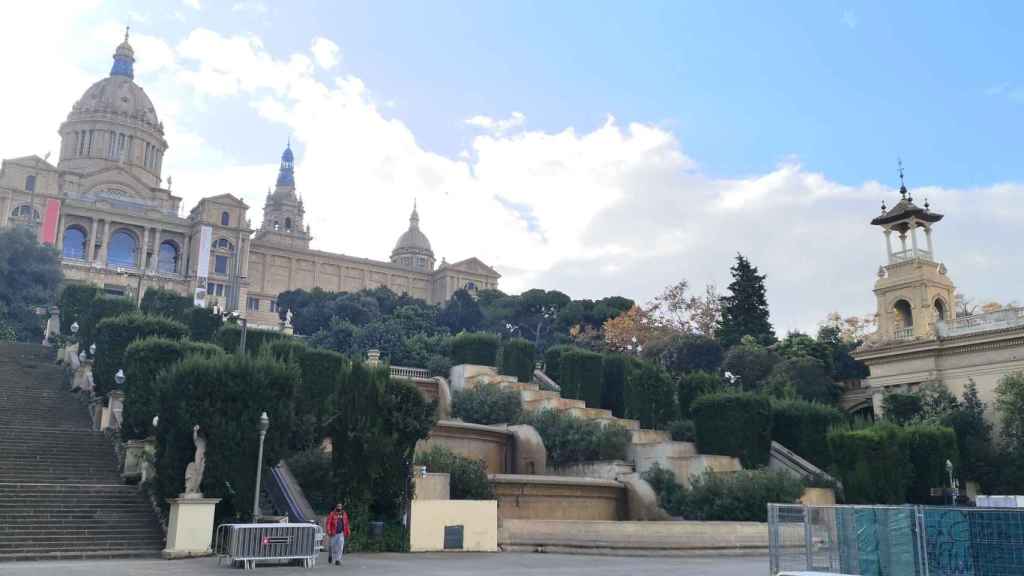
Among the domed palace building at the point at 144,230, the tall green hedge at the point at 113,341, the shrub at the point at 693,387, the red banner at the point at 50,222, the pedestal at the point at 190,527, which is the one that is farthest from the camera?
the domed palace building at the point at 144,230

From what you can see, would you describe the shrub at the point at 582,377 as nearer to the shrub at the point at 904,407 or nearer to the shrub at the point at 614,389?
the shrub at the point at 614,389

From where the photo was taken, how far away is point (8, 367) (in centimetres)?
3919

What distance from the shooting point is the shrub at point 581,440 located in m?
36.1

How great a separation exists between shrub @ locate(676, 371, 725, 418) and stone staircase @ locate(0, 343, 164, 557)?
25.0m

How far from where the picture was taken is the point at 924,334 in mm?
46469

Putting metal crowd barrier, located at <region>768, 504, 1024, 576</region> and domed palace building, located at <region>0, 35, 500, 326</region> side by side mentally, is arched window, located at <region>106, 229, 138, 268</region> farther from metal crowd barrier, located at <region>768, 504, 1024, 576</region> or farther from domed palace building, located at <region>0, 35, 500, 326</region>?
metal crowd barrier, located at <region>768, 504, 1024, 576</region>

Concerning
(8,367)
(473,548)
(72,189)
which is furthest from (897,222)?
(72,189)

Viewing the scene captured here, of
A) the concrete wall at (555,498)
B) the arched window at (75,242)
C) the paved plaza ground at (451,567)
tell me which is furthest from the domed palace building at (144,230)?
the paved plaza ground at (451,567)

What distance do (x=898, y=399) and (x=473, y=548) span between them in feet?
97.5

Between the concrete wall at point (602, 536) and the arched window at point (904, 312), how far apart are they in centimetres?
3022

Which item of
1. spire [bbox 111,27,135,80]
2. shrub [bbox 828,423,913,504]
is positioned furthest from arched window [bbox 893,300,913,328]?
spire [bbox 111,27,135,80]

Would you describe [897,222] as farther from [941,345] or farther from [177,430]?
[177,430]

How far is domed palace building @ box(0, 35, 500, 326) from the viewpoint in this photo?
9375 centimetres

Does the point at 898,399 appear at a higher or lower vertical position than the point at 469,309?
lower
